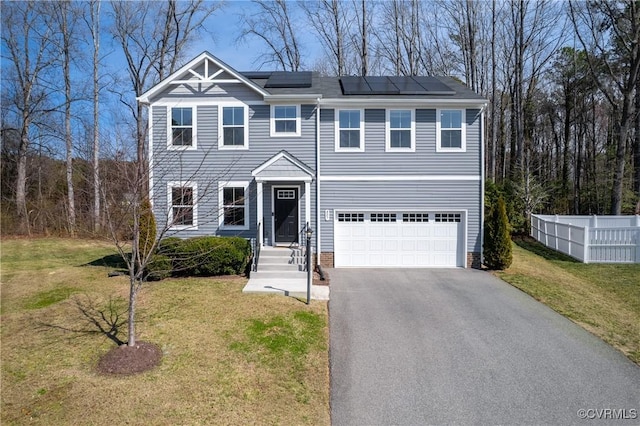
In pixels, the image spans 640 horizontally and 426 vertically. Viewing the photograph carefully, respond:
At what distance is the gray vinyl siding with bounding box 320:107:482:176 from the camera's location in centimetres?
1198

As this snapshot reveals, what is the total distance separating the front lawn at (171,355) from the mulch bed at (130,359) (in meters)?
0.14

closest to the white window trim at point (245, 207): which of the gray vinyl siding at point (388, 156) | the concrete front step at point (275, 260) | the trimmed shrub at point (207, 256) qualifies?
the trimmed shrub at point (207, 256)

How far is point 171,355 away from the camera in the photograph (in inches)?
225

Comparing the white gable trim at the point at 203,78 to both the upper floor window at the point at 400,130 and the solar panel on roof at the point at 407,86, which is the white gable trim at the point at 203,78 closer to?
the upper floor window at the point at 400,130

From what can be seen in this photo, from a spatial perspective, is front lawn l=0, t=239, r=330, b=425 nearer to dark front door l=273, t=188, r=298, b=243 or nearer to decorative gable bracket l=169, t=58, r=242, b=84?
dark front door l=273, t=188, r=298, b=243

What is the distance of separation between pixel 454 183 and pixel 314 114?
17.8ft

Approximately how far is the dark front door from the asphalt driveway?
3.75 m

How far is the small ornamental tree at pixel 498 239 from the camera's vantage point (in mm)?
11359

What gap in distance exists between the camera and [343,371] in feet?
17.7

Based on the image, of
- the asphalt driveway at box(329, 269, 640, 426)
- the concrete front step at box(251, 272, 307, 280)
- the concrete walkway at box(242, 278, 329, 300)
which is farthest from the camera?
the concrete front step at box(251, 272, 307, 280)

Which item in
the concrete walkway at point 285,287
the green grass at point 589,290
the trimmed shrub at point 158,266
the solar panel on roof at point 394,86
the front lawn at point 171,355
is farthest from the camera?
the solar panel on roof at point 394,86

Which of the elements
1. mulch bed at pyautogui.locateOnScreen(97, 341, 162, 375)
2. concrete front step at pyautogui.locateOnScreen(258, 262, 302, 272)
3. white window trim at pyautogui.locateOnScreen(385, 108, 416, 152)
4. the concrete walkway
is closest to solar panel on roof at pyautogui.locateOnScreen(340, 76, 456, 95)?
A: white window trim at pyautogui.locateOnScreen(385, 108, 416, 152)

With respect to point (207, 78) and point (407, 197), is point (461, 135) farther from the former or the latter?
point (207, 78)

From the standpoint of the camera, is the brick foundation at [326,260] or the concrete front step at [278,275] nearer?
the concrete front step at [278,275]
